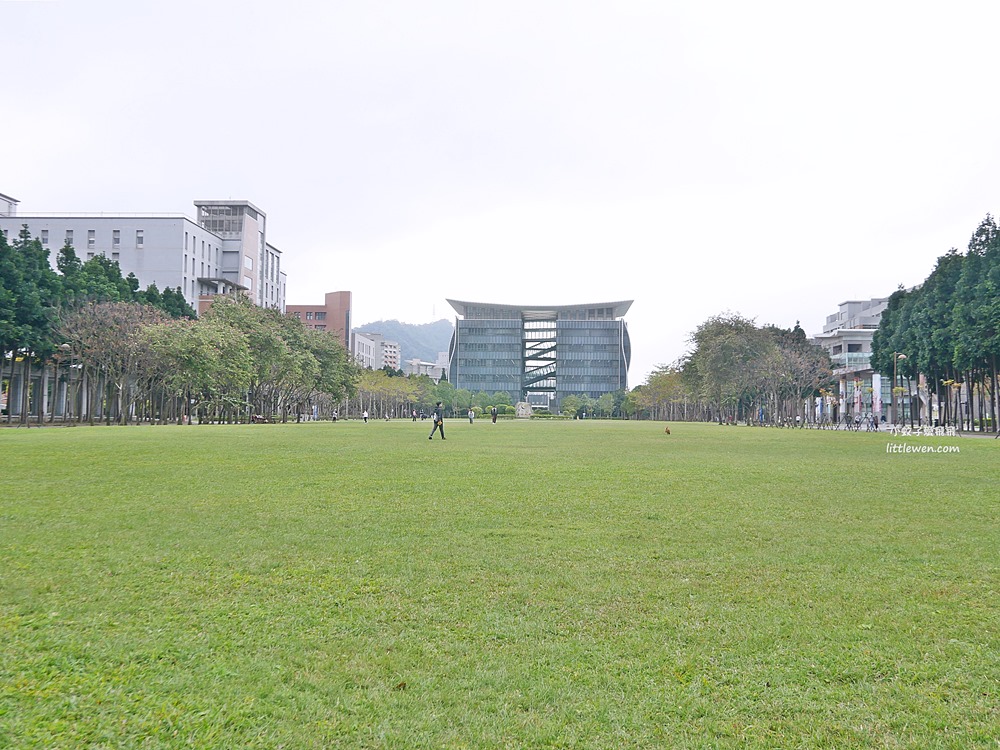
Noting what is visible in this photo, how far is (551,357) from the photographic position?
191m

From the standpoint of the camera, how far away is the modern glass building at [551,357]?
184250 millimetres

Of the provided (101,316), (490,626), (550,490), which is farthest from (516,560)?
(101,316)

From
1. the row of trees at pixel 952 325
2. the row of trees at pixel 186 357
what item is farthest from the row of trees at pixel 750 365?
the row of trees at pixel 186 357

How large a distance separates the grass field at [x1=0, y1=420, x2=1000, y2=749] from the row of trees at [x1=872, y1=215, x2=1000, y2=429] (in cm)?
4486

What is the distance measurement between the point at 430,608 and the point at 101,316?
5471 cm

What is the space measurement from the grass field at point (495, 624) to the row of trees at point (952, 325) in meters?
44.9

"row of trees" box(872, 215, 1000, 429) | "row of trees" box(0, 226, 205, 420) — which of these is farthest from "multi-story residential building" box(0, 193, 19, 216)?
"row of trees" box(872, 215, 1000, 429)

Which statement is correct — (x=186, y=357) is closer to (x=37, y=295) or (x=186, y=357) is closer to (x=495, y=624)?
(x=37, y=295)

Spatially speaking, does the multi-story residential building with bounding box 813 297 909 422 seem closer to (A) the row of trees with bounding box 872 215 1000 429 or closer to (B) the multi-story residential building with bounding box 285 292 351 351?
(A) the row of trees with bounding box 872 215 1000 429

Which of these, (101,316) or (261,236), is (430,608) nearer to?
(101,316)

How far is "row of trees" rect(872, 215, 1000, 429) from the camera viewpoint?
48812 mm

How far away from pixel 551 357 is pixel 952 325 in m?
139

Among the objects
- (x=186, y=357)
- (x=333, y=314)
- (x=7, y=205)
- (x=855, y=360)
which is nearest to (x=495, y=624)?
(x=186, y=357)

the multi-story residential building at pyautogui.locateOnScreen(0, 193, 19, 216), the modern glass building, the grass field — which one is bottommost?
the grass field
